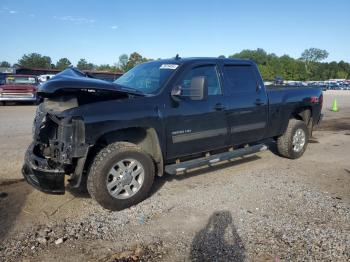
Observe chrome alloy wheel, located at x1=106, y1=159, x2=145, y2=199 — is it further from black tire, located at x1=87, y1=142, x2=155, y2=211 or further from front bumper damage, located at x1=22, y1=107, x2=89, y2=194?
front bumper damage, located at x1=22, y1=107, x2=89, y2=194

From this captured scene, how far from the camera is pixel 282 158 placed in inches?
289

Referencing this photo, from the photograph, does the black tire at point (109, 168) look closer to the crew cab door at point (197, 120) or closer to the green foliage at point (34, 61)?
the crew cab door at point (197, 120)

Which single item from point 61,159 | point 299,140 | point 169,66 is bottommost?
point 299,140

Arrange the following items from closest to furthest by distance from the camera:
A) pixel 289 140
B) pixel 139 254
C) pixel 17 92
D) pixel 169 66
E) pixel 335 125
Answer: pixel 139 254 < pixel 169 66 < pixel 289 140 < pixel 335 125 < pixel 17 92

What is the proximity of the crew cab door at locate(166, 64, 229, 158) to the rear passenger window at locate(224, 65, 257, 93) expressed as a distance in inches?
10.4

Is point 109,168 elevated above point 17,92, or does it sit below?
below

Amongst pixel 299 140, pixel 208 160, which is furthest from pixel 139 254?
pixel 299 140

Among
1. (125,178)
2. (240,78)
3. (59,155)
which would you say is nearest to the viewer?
(59,155)

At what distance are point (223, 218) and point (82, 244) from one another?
1648mm

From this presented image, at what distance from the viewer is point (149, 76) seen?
17.9 ft

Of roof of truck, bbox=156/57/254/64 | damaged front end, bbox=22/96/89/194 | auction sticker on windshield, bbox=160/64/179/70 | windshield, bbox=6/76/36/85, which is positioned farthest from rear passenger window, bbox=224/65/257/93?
windshield, bbox=6/76/36/85

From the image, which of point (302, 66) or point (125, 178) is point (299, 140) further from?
point (302, 66)

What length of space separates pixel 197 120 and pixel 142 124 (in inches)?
37.1

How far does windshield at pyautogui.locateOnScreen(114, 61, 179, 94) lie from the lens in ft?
16.9
